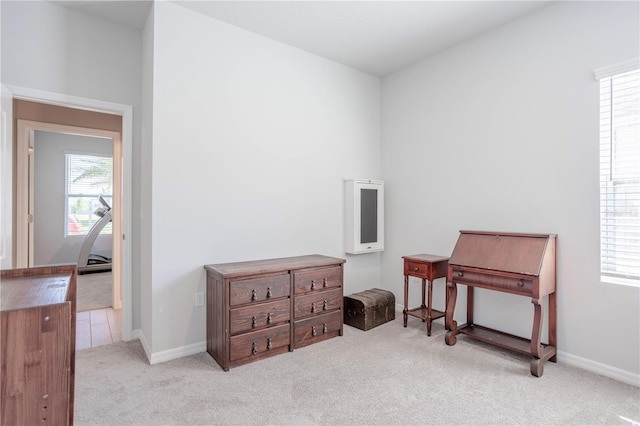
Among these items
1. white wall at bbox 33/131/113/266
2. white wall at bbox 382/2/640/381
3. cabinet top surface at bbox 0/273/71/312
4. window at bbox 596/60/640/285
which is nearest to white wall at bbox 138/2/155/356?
cabinet top surface at bbox 0/273/71/312

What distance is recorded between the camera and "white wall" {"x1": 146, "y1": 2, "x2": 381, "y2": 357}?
263cm

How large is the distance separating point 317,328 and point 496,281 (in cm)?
153

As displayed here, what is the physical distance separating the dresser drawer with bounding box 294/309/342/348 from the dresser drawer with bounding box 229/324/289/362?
13 cm

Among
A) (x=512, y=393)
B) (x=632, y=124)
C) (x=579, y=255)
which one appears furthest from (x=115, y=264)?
(x=632, y=124)

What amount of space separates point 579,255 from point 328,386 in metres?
2.10

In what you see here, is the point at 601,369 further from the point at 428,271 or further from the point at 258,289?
the point at 258,289

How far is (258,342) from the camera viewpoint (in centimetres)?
260

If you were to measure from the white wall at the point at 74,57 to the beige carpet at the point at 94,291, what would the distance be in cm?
153

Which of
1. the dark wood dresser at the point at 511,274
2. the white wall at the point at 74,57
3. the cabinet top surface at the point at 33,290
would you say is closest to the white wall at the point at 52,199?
the white wall at the point at 74,57

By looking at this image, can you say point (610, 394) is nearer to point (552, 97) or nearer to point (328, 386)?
point (328, 386)

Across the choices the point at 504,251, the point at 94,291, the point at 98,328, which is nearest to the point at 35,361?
the point at 98,328

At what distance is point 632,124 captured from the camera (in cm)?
232

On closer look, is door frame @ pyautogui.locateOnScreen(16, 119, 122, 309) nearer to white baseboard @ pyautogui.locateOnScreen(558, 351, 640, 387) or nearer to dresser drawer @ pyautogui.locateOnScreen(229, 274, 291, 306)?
dresser drawer @ pyautogui.locateOnScreen(229, 274, 291, 306)

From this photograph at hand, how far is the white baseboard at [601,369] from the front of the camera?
2.24 m
